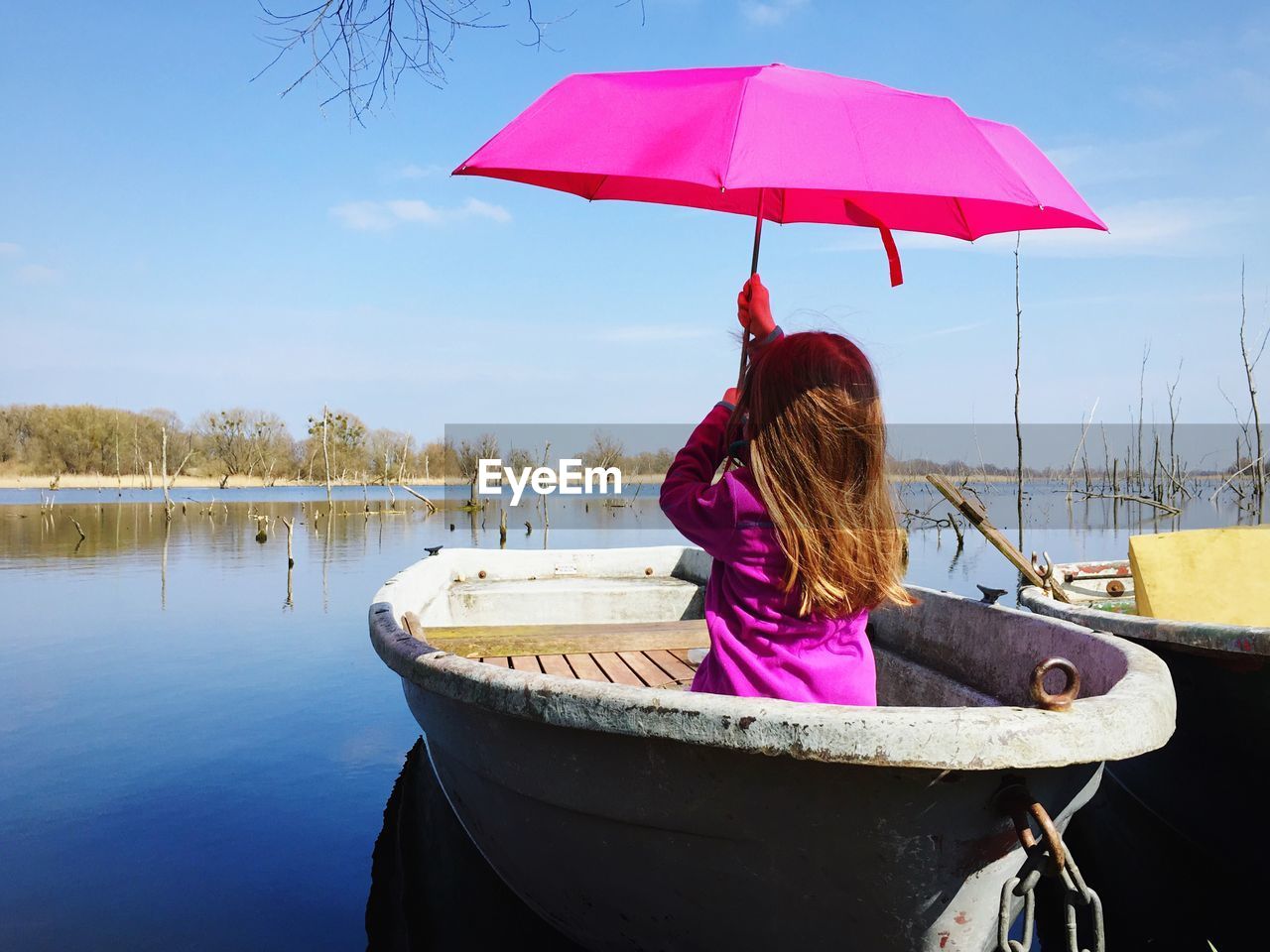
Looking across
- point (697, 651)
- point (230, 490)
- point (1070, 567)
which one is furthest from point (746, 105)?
point (230, 490)

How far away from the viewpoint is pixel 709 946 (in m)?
2.36

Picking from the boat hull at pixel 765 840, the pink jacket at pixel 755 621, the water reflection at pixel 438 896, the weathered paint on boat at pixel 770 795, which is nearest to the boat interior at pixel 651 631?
the weathered paint on boat at pixel 770 795

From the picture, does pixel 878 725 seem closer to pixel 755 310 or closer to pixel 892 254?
pixel 755 310

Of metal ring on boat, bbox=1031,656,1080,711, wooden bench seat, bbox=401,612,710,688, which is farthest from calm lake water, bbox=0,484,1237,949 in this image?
metal ring on boat, bbox=1031,656,1080,711

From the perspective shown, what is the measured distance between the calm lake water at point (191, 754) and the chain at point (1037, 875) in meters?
3.43

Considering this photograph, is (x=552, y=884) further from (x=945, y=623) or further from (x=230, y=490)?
(x=230, y=490)

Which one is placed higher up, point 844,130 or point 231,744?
point 844,130

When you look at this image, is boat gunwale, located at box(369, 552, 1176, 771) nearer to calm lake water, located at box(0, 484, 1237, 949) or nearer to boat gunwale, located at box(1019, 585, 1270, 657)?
boat gunwale, located at box(1019, 585, 1270, 657)

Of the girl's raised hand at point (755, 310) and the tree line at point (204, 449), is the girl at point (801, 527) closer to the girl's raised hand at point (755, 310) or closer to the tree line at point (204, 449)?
the girl's raised hand at point (755, 310)

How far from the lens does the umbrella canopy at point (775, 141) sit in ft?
7.74

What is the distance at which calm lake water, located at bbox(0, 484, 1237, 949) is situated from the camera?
461 cm

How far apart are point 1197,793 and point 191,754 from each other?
6.91 meters

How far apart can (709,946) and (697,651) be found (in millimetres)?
2210

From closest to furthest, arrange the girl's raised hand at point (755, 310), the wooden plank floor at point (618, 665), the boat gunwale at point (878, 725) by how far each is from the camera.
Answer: the boat gunwale at point (878, 725) < the girl's raised hand at point (755, 310) < the wooden plank floor at point (618, 665)
